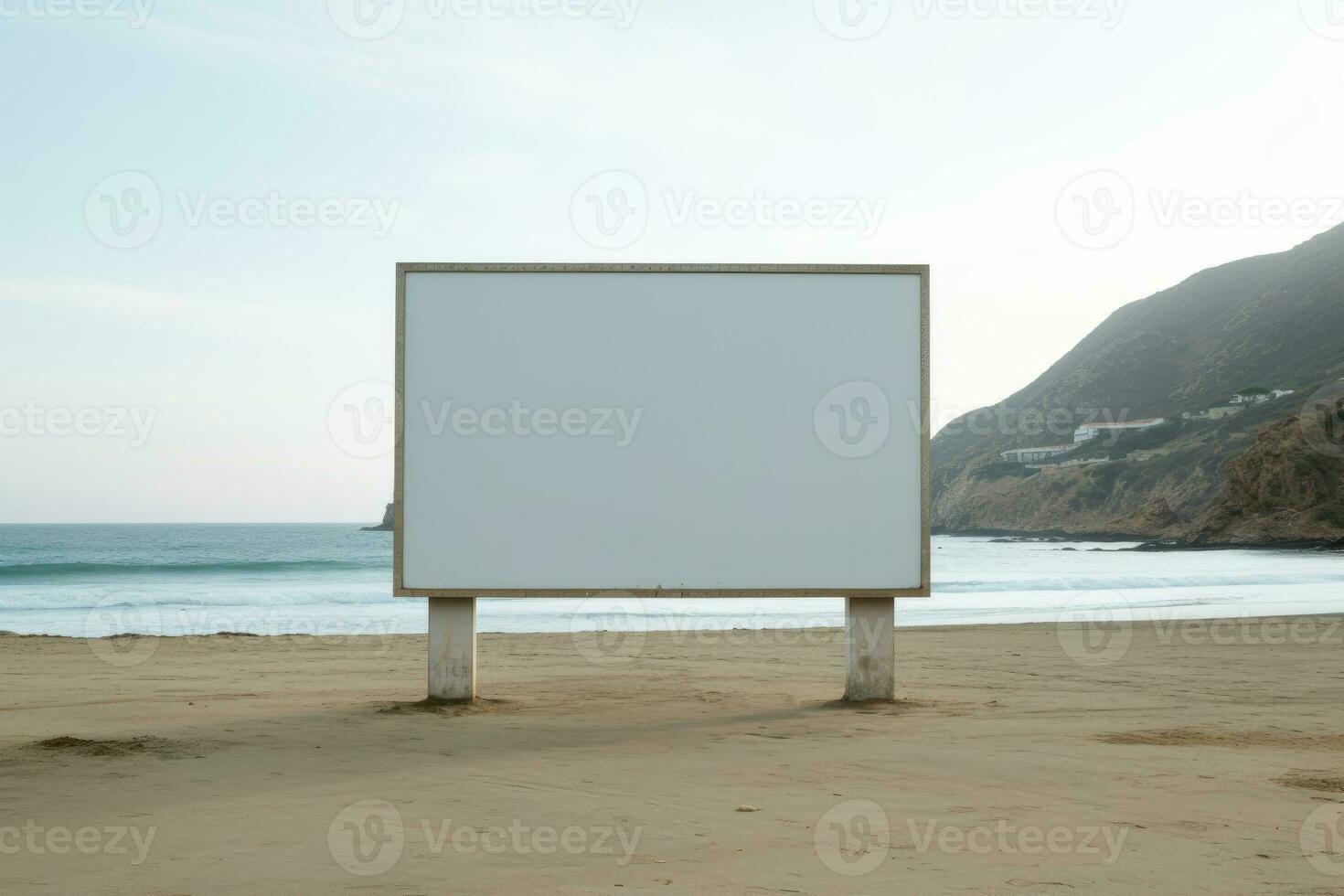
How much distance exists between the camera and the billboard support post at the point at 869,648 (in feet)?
34.1

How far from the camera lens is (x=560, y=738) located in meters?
8.85

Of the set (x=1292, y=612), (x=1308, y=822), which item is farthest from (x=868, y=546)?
(x=1292, y=612)

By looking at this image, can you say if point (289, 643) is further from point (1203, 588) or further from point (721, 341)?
point (1203, 588)

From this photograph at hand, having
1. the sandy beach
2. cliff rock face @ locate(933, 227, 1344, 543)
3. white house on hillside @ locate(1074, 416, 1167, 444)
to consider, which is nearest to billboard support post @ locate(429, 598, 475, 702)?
the sandy beach
